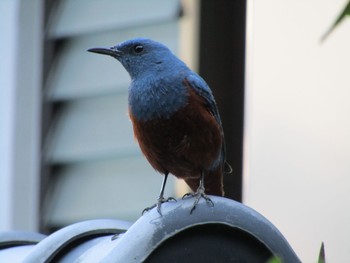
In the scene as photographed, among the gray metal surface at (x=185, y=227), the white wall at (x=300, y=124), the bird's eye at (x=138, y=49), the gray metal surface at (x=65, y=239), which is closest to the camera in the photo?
the gray metal surface at (x=185, y=227)

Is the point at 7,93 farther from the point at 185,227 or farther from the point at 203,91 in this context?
the point at 185,227

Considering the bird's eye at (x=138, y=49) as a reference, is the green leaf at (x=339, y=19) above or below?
above

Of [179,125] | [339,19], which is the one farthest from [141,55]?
[339,19]

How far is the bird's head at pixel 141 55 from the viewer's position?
4066 millimetres

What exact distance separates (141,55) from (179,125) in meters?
0.55

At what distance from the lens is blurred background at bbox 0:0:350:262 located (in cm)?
443

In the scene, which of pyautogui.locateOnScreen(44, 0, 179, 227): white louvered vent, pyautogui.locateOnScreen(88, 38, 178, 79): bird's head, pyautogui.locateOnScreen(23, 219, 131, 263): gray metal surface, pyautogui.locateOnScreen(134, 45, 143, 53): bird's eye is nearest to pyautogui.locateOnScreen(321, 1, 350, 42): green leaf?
pyautogui.locateOnScreen(23, 219, 131, 263): gray metal surface

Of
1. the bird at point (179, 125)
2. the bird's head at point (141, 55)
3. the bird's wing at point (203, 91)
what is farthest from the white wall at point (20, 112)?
the bird's wing at point (203, 91)

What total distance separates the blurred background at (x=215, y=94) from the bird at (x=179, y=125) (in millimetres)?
613

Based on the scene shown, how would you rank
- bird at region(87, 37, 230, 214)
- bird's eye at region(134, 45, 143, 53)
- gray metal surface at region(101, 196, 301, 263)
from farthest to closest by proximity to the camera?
bird's eye at region(134, 45, 143, 53), bird at region(87, 37, 230, 214), gray metal surface at region(101, 196, 301, 263)

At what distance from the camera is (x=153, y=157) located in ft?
12.5

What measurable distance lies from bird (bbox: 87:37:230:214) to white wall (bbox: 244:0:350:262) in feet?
1.89

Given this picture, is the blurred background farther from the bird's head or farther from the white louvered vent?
the bird's head

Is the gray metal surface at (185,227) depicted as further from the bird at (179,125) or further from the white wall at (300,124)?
the white wall at (300,124)
